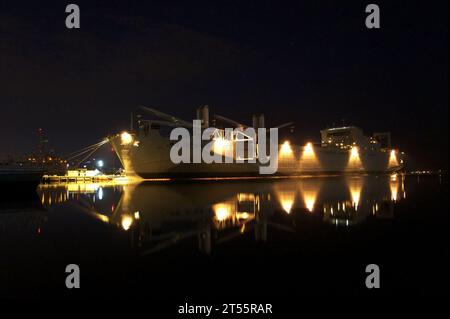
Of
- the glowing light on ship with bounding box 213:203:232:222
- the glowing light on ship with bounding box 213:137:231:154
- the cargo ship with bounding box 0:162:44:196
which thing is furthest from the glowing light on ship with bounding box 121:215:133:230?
the glowing light on ship with bounding box 213:137:231:154

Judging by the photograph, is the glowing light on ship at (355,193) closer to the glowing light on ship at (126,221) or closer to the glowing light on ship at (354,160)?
the glowing light on ship at (126,221)

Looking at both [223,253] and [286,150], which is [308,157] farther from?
[223,253]

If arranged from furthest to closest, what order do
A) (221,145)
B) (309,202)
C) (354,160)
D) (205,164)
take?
1. (354,160)
2. (221,145)
3. (205,164)
4. (309,202)

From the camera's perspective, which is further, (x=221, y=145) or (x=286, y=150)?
(x=286, y=150)

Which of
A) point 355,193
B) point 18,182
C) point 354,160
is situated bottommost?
point 355,193

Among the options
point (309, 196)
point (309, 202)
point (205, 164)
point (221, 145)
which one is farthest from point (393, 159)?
point (309, 202)

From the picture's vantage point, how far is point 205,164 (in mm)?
37062

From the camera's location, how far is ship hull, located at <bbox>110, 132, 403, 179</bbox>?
35.5 metres

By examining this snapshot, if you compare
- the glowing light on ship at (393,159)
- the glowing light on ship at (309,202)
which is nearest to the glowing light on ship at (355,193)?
the glowing light on ship at (309,202)

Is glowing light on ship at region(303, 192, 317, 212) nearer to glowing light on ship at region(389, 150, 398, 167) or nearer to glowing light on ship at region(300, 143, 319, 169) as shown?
glowing light on ship at region(300, 143, 319, 169)

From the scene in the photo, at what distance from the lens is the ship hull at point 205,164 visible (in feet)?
116
